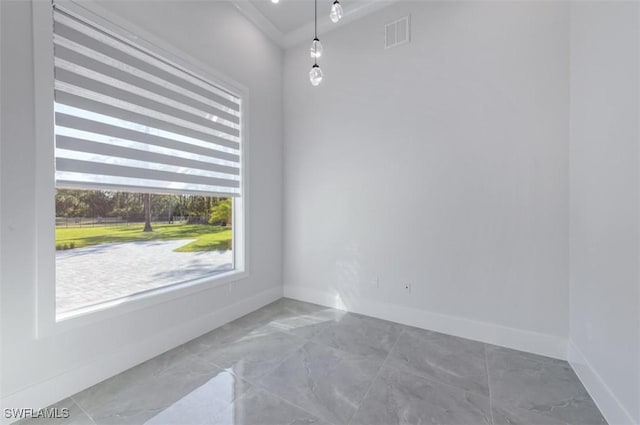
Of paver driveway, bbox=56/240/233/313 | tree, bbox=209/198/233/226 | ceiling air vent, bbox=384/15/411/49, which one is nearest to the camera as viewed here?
paver driveway, bbox=56/240/233/313

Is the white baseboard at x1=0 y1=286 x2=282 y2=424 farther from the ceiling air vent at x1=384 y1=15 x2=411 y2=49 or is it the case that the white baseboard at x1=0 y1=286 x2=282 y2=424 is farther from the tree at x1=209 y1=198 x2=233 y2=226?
the ceiling air vent at x1=384 y1=15 x2=411 y2=49

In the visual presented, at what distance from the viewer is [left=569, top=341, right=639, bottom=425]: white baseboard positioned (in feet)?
4.41

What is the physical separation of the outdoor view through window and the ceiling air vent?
2560 mm

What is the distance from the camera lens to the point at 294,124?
3.45 metres

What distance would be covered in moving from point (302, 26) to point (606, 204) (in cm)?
342

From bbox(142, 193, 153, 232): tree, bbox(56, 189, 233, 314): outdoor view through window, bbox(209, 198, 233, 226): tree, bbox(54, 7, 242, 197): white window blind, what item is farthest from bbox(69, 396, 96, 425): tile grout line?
bbox(209, 198, 233, 226): tree

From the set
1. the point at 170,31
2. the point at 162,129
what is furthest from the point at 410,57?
the point at 162,129

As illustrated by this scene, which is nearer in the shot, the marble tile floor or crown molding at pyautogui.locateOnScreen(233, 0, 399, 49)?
the marble tile floor

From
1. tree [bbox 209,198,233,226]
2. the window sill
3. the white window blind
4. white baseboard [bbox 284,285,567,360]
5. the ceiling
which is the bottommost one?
white baseboard [bbox 284,285,567,360]

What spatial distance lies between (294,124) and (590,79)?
9.20 feet

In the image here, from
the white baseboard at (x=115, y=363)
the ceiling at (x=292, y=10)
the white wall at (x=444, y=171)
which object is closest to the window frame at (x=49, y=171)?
the white baseboard at (x=115, y=363)

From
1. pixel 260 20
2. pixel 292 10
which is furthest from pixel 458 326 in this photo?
pixel 260 20

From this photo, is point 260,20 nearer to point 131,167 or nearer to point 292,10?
point 292,10

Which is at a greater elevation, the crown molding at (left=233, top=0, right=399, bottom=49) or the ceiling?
the ceiling
